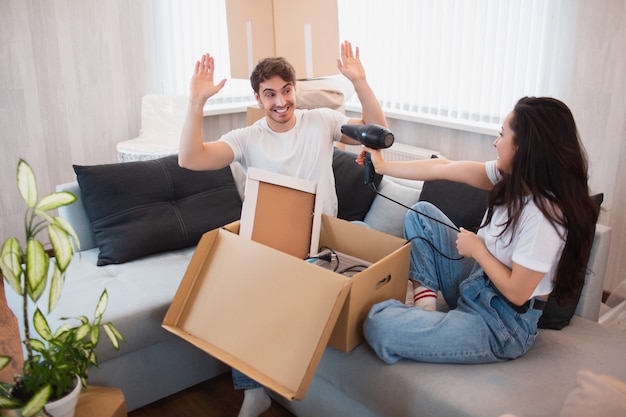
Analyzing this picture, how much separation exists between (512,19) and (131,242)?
2.11 m

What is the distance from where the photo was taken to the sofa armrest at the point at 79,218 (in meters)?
2.38

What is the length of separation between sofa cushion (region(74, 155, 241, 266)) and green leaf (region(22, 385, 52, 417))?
1.00 m

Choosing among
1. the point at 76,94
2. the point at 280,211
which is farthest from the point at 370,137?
the point at 76,94

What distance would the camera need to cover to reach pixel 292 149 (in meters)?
2.17

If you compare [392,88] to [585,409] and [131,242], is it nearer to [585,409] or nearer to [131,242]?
[131,242]

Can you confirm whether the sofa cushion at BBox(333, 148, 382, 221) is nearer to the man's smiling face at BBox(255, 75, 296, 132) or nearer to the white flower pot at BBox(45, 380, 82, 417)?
the man's smiling face at BBox(255, 75, 296, 132)

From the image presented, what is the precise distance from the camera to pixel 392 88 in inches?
148

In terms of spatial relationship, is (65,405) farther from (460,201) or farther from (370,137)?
(460,201)

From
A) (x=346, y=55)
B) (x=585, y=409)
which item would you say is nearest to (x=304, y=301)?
(x=585, y=409)

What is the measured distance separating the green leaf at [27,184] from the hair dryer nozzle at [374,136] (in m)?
0.98

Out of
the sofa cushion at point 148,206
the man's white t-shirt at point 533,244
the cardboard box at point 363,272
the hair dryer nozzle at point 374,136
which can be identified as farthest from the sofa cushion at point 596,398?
the sofa cushion at point 148,206

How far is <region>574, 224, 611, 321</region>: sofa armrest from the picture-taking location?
1920 millimetres

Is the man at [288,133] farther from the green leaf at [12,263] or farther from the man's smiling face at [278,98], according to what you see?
the green leaf at [12,263]

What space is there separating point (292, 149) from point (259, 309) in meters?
0.72
